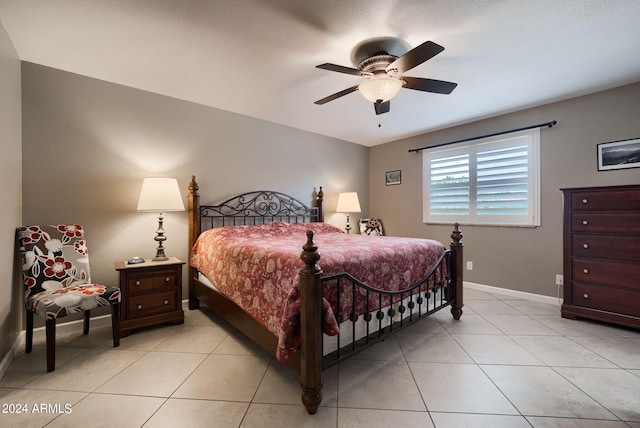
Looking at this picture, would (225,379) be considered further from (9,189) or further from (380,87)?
(380,87)

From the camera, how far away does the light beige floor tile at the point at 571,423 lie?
136 centimetres

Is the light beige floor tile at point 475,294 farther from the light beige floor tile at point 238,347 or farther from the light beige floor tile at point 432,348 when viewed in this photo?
the light beige floor tile at point 238,347

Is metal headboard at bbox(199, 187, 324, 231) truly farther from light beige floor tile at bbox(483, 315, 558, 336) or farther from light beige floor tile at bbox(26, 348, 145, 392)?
light beige floor tile at bbox(483, 315, 558, 336)

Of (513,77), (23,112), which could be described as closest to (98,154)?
(23,112)

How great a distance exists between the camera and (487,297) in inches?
136

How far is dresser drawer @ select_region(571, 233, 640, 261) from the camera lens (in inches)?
94.7

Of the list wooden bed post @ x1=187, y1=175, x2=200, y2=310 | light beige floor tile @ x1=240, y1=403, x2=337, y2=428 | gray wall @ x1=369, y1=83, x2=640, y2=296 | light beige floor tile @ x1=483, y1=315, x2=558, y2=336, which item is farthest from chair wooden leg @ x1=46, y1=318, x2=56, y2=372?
gray wall @ x1=369, y1=83, x2=640, y2=296

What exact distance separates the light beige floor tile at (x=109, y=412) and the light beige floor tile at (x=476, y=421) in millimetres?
1586

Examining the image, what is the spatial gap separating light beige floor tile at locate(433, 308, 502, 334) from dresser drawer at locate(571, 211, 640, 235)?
1.34 meters

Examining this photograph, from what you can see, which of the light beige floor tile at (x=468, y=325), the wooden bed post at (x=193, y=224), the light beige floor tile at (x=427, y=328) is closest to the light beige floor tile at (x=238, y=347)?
the wooden bed post at (x=193, y=224)

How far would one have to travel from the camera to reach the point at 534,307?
3074 millimetres

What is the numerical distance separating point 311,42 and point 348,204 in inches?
104

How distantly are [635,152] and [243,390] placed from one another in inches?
165

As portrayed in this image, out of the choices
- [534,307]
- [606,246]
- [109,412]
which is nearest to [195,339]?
[109,412]
